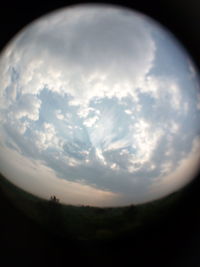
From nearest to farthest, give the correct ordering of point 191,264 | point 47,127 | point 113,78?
point 191,264 → point 47,127 → point 113,78

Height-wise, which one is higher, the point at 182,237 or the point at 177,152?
the point at 177,152

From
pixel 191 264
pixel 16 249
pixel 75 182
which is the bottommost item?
pixel 16 249

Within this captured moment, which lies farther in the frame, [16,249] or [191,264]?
[16,249]

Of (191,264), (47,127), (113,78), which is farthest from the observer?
(113,78)

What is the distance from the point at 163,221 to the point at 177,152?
73 cm

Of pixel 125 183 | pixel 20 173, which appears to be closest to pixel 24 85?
pixel 20 173

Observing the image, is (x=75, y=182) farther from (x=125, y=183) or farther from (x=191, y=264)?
(x=191, y=264)

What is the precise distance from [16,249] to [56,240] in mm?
417

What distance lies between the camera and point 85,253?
109 inches

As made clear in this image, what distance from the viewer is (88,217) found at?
262cm

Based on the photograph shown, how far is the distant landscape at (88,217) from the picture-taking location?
2.61 m

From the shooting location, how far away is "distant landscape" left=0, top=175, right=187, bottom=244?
8.55 feet

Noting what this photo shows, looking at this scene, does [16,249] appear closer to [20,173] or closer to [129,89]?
[20,173]

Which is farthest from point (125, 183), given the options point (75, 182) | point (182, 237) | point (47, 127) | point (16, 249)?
point (16, 249)
